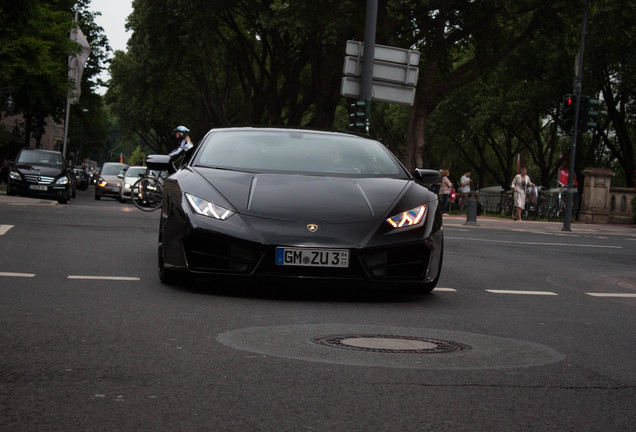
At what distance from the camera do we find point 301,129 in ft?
30.8

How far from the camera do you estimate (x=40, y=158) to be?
98.3 feet

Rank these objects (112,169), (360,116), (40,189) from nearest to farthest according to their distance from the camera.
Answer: (360,116) → (40,189) → (112,169)

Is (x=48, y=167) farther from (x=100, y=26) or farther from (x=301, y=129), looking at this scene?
(x=100, y=26)

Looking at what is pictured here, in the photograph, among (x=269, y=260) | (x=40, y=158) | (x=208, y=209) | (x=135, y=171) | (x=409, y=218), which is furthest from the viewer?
(x=135, y=171)

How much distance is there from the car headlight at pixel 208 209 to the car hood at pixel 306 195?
10 cm

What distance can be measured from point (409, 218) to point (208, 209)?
152cm

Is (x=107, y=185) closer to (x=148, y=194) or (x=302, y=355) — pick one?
(x=148, y=194)

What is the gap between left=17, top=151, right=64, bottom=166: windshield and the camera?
2952cm

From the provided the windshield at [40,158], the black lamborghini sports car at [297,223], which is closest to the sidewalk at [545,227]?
the windshield at [40,158]

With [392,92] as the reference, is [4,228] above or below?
below

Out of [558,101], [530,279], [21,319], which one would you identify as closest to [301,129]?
[530,279]

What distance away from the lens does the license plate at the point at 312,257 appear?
23.8 feet

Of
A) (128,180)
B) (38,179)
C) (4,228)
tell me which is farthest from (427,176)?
(128,180)

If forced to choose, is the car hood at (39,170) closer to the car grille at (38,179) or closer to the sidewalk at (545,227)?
the car grille at (38,179)
